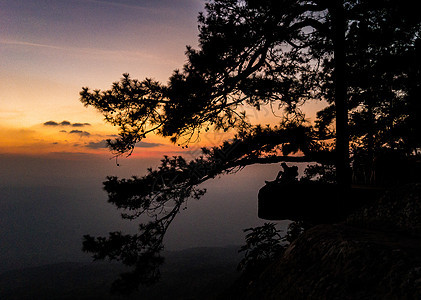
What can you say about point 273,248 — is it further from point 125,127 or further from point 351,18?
point 351,18

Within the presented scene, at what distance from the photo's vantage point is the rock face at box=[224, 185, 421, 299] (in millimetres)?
1814

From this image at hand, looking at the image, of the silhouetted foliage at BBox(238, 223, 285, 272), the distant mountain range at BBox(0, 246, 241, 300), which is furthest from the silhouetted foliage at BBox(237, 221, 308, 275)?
the distant mountain range at BBox(0, 246, 241, 300)

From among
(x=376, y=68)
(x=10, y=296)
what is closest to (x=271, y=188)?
(x=376, y=68)

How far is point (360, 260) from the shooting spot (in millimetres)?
2115

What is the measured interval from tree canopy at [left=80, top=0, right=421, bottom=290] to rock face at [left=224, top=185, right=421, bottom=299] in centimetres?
384

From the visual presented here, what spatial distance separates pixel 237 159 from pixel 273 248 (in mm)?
2402

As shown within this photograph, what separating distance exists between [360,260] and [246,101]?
6365 mm

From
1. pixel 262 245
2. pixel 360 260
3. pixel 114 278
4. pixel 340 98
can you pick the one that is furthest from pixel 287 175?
pixel 114 278

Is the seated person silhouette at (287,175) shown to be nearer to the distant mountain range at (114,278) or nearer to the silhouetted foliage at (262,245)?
the silhouetted foliage at (262,245)

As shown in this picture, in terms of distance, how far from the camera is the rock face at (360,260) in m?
1.81

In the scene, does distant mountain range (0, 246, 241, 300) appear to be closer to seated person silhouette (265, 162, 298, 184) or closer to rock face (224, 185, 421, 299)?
seated person silhouette (265, 162, 298, 184)

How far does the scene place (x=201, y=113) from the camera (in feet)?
22.2

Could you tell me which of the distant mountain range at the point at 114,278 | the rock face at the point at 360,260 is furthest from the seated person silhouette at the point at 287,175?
the distant mountain range at the point at 114,278

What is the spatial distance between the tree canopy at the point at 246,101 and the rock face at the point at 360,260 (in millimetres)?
3840
